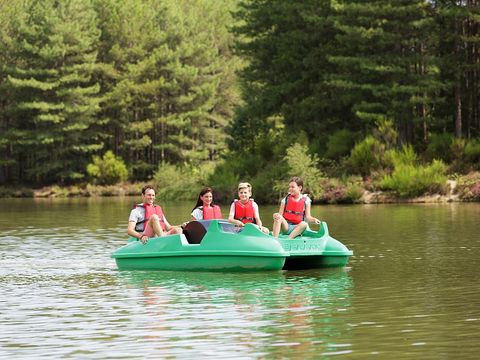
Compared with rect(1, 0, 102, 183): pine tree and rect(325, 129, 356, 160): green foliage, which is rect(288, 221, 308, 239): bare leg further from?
rect(1, 0, 102, 183): pine tree

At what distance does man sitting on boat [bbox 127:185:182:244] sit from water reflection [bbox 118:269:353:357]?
886 mm

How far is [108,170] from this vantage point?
78.7 metres

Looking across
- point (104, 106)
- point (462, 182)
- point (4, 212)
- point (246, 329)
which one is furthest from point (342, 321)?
point (104, 106)

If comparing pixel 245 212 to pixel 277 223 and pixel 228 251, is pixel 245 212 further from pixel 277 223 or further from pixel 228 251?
pixel 228 251

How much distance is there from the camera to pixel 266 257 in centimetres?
1859

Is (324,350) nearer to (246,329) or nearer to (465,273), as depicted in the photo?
(246,329)

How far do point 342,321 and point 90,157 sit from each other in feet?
239

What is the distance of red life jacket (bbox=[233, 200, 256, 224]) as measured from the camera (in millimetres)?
19672

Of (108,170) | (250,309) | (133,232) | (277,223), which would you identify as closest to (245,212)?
(277,223)

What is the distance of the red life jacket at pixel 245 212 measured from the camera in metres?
19.7

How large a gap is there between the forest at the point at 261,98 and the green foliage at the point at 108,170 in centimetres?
10

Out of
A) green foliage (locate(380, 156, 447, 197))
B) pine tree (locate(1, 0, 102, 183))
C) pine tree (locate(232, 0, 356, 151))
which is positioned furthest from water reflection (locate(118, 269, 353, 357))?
pine tree (locate(1, 0, 102, 183))

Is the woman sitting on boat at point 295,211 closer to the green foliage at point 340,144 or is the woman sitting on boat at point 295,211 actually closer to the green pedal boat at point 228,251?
the green pedal boat at point 228,251

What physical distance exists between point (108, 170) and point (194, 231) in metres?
59.6
